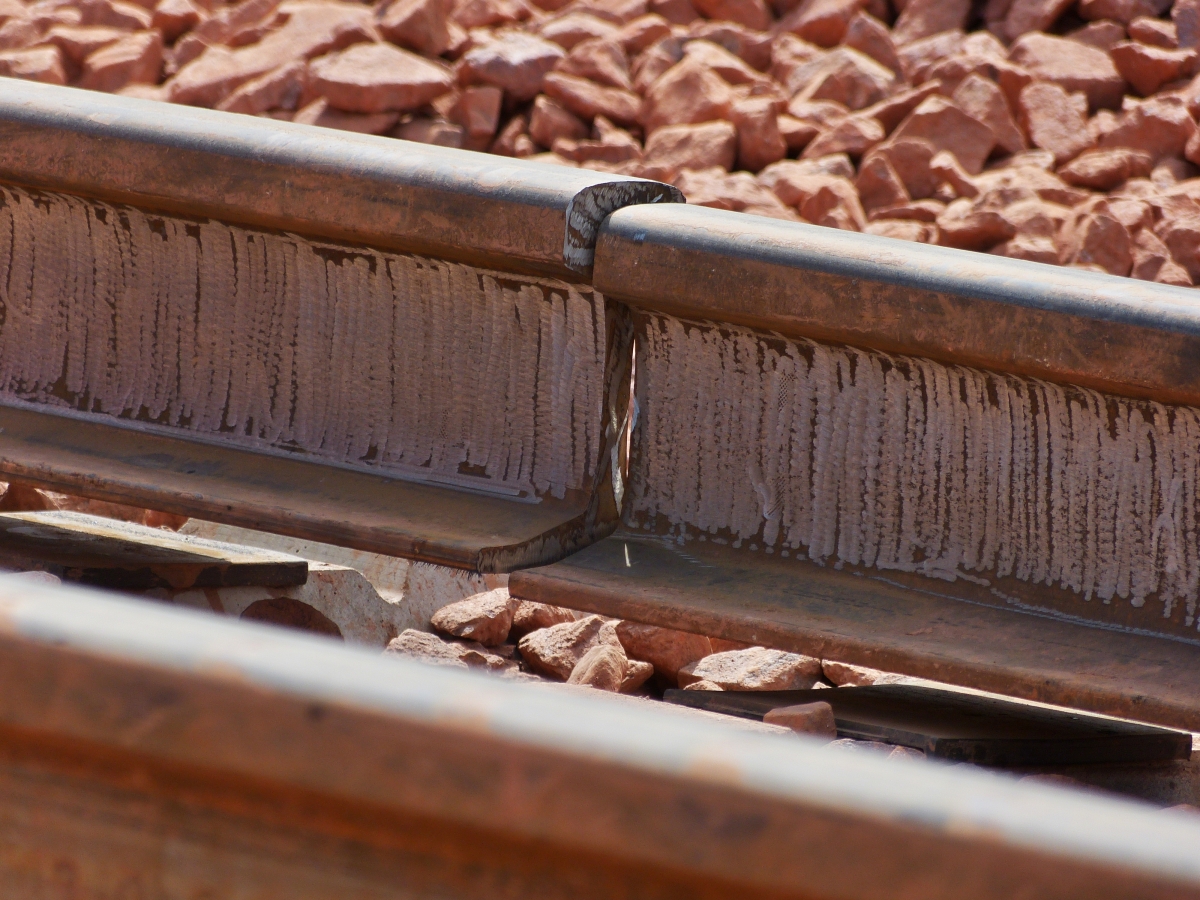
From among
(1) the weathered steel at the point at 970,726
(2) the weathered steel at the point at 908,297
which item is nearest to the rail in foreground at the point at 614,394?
(2) the weathered steel at the point at 908,297

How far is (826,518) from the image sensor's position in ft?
8.77

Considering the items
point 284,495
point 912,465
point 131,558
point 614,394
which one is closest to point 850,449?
point 912,465

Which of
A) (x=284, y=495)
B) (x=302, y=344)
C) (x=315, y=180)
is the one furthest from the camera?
(x=302, y=344)

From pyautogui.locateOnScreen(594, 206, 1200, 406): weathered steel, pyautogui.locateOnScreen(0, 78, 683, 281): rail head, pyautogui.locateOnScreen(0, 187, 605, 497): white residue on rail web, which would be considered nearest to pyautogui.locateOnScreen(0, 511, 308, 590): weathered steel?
pyautogui.locateOnScreen(0, 187, 605, 497): white residue on rail web

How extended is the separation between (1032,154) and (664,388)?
4.55m

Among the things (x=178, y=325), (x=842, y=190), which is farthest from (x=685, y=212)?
(x=842, y=190)

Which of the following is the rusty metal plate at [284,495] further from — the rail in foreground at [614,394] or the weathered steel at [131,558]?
the weathered steel at [131,558]

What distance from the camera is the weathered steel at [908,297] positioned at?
227cm

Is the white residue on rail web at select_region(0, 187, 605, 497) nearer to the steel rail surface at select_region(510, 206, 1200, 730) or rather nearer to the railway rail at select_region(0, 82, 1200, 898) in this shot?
the railway rail at select_region(0, 82, 1200, 898)

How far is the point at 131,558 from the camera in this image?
10.7 feet

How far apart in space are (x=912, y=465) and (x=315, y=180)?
4.07 ft

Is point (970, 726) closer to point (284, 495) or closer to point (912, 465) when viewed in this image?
point (912, 465)

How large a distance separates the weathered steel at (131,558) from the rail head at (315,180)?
801 millimetres

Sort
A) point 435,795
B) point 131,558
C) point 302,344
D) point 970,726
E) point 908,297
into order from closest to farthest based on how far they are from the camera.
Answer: point 435,795 < point 908,297 < point 970,726 < point 302,344 < point 131,558
